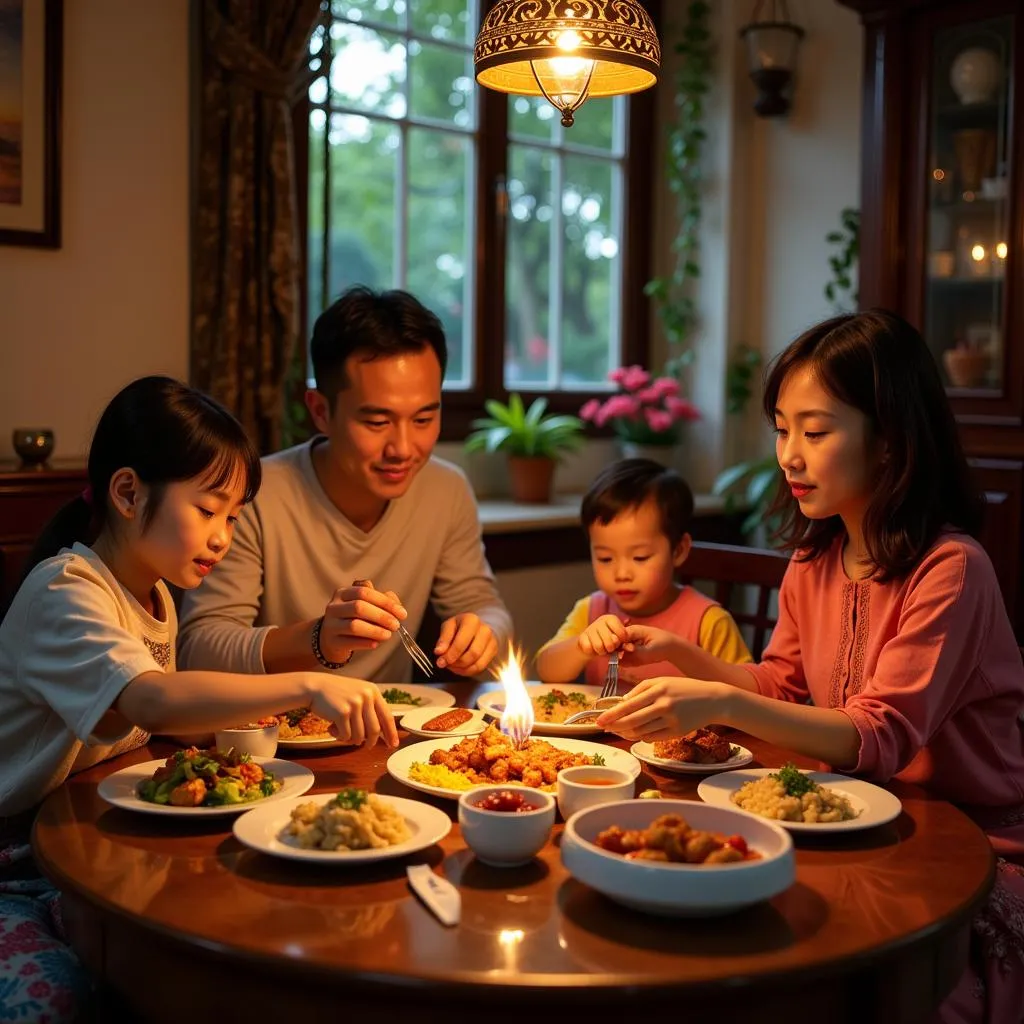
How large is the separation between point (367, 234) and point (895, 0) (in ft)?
5.81

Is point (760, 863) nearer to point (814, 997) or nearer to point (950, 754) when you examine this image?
point (814, 997)

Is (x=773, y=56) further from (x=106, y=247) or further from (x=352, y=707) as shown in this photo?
(x=352, y=707)

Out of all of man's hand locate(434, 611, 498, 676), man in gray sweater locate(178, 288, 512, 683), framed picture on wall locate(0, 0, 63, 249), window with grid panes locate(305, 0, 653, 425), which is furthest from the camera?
window with grid panes locate(305, 0, 653, 425)

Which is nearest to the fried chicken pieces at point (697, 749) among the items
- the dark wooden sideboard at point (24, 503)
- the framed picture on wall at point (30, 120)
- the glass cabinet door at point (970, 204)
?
the dark wooden sideboard at point (24, 503)

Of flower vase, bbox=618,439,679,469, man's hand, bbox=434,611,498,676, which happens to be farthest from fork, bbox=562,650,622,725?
flower vase, bbox=618,439,679,469

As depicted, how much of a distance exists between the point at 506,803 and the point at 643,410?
3344mm

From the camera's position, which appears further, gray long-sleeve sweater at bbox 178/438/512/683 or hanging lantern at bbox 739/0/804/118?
hanging lantern at bbox 739/0/804/118

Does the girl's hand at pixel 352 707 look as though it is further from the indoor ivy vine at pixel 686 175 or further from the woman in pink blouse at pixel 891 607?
the indoor ivy vine at pixel 686 175

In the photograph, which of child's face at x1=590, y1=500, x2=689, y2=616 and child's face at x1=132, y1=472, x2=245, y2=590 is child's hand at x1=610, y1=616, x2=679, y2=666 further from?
child's face at x1=132, y1=472, x2=245, y2=590

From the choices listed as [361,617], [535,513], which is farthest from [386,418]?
[535,513]

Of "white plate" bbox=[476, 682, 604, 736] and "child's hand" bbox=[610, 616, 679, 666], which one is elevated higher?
"child's hand" bbox=[610, 616, 679, 666]

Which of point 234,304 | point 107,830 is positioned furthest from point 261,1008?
point 234,304

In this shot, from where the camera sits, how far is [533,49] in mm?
1664

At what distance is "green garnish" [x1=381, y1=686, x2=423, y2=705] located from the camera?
2033mm
